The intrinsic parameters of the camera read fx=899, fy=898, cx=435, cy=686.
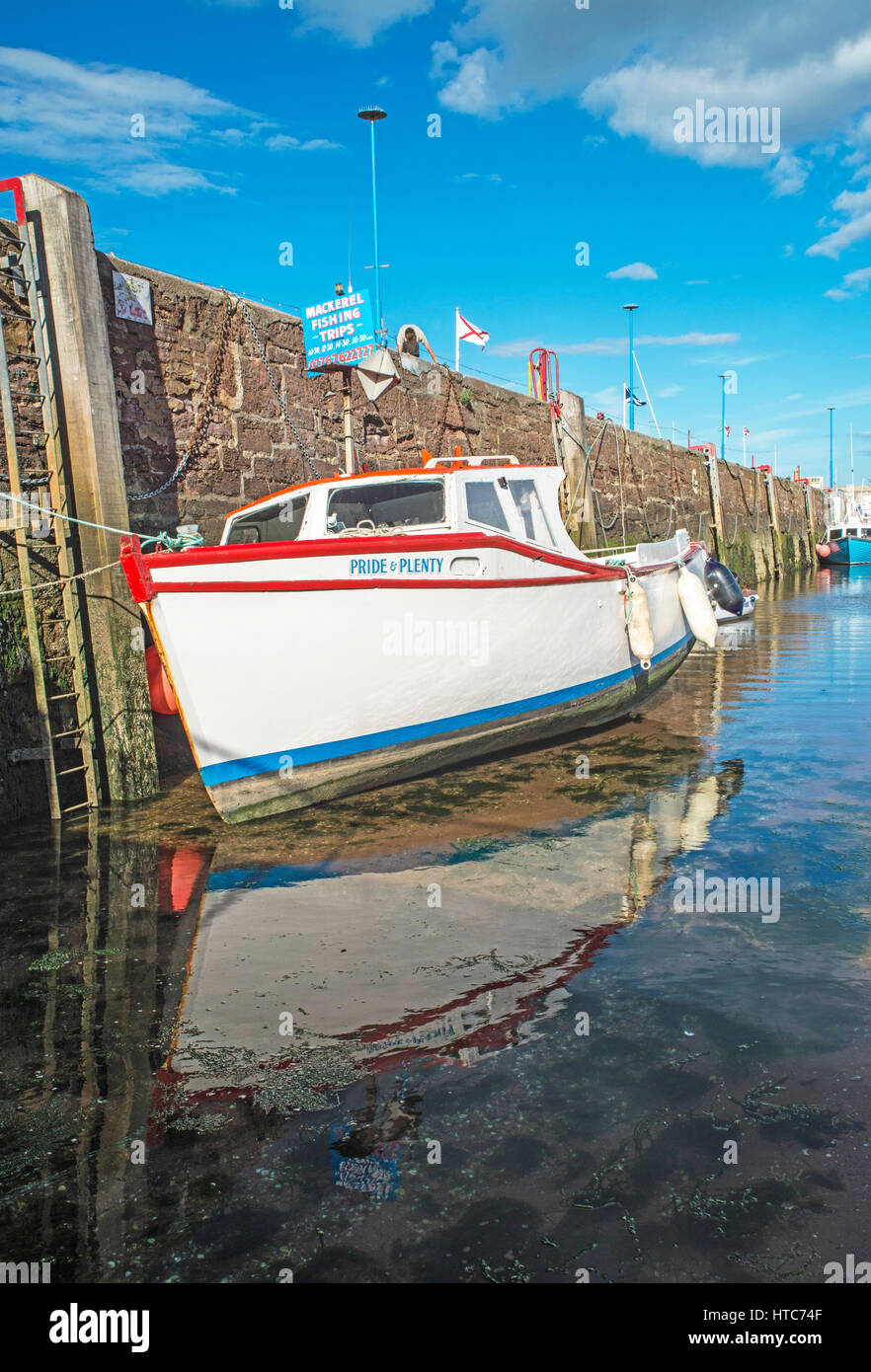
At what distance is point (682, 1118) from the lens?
7.70ft

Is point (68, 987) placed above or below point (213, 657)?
below

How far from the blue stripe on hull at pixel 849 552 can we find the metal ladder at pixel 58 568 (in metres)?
35.8

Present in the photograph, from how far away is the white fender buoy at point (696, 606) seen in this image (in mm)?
9078

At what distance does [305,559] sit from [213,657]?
751 mm

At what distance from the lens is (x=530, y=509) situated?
7094mm

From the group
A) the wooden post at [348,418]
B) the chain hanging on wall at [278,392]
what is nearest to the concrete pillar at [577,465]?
the wooden post at [348,418]

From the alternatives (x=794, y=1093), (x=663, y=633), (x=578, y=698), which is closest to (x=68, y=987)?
(x=794, y=1093)

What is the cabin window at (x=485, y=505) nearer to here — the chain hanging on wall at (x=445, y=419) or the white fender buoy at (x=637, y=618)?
the white fender buoy at (x=637, y=618)

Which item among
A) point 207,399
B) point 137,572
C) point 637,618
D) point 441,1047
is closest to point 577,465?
point 637,618

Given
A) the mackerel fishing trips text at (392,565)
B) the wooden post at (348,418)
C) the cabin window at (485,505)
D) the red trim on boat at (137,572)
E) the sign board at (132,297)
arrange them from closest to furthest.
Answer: the red trim on boat at (137,572) < the mackerel fishing trips text at (392,565) < the cabin window at (485,505) < the sign board at (132,297) < the wooden post at (348,418)
